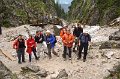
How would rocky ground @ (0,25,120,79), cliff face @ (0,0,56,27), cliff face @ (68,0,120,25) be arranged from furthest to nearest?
cliff face @ (68,0,120,25) < cliff face @ (0,0,56,27) < rocky ground @ (0,25,120,79)

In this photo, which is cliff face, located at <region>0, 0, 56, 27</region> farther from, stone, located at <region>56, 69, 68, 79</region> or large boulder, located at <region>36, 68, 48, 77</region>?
stone, located at <region>56, 69, 68, 79</region>

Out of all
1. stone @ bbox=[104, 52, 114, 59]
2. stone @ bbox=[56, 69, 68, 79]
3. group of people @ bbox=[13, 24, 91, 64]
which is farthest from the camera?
stone @ bbox=[104, 52, 114, 59]

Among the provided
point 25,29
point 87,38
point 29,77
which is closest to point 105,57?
point 87,38

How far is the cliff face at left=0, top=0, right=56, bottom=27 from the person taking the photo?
141 ft

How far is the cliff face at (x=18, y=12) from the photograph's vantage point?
141ft

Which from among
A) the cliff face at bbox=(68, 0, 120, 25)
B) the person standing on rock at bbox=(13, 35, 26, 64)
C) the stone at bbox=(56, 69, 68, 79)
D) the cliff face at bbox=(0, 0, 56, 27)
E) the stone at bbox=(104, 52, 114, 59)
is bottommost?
the cliff face at bbox=(68, 0, 120, 25)

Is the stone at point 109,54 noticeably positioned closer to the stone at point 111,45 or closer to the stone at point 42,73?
the stone at point 111,45

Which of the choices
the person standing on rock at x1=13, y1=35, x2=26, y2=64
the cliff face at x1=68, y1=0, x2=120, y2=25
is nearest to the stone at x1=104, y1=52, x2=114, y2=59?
the person standing on rock at x1=13, y1=35, x2=26, y2=64

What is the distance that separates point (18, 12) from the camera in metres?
45.7

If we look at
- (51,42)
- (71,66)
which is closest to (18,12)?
(51,42)

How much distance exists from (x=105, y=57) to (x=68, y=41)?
2652 mm

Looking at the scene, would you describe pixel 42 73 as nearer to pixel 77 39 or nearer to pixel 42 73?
pixel 42 73

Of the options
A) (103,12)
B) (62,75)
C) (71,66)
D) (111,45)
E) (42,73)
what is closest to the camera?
(62,75)

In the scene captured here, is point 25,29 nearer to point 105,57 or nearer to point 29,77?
point 105,57
